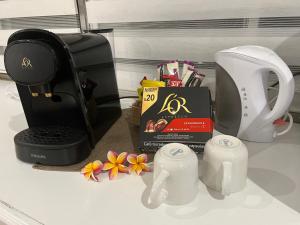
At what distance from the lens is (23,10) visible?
122 cm

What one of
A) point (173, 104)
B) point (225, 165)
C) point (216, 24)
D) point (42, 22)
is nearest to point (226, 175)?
point (225, 165)

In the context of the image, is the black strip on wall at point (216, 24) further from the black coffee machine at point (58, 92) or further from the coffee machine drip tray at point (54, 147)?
the coffee machine drip tray at point (54, 147)

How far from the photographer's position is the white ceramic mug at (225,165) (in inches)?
18.9

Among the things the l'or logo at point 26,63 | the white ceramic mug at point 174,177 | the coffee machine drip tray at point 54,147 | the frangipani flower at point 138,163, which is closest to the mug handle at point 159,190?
the white ceramic mug at point 174,177

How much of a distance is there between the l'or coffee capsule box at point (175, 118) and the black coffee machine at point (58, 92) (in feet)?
0.46

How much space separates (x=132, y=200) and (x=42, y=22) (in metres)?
0.98

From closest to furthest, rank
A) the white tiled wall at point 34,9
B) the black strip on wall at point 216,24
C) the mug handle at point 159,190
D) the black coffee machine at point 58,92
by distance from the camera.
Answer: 1. the mug handle at point 159,190
2. the black coffee machine at point 58,92
3. the black strip on wall at point 216,24
4. the white tiled wall at point 34,9

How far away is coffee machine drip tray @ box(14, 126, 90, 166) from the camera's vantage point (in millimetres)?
607

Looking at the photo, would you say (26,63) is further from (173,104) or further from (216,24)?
(216,24)

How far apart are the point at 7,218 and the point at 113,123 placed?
1.29 ft

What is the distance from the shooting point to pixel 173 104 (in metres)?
0.65

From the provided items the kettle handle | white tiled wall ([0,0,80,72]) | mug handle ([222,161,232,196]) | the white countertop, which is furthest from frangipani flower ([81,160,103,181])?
white tiled wall ([0,0,80,72])

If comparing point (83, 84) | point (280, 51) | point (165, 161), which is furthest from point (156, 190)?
point (280, 51)

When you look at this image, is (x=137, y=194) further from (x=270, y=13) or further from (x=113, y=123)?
(x=270, y=13)
